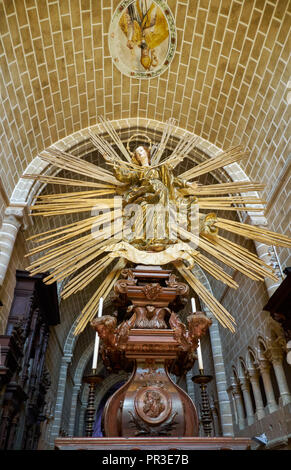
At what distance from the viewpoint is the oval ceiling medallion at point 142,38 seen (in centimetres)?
722

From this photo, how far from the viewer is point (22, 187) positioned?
7.09 metres

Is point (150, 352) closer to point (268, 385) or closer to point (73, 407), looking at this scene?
point (268, 385)

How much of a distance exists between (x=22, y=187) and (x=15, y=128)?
1.17 metres

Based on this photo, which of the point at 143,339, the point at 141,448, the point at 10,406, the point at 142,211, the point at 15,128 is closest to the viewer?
the point at 141,448

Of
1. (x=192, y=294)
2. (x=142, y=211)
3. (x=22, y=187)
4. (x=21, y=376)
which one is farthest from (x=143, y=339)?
(x=192, y=294)

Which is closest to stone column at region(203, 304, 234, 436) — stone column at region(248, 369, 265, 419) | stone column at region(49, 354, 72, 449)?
stone column at region(248, 369, 265, 419)

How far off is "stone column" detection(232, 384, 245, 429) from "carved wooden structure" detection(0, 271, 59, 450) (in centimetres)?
462

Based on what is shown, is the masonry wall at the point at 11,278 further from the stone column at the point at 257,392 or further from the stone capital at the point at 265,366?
the stone column at the point at 257,392

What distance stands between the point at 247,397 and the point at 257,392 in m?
0.57

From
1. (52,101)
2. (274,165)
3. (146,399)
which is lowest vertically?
(146,399)

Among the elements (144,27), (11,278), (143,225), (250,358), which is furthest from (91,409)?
(144,27)

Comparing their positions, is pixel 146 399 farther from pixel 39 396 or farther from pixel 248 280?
pixel 39 396

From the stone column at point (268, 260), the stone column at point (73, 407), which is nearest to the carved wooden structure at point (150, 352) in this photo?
the stone column at point (268, 260)

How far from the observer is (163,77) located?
27.2ft
